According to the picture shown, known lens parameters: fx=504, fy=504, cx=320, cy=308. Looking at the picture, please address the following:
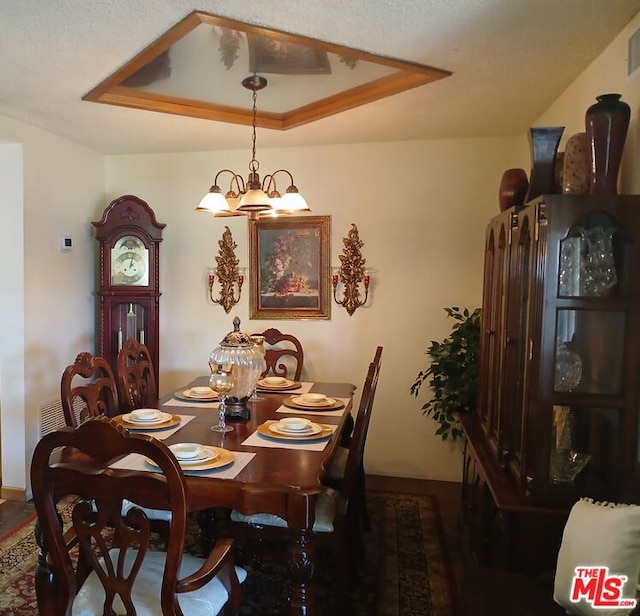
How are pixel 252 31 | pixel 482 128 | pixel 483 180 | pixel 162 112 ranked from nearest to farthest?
1. pixel 252 31
2. pixel 162 112
3. pixel 482 128
4. pixel 483 180

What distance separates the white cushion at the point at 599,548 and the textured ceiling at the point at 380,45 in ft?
5.52

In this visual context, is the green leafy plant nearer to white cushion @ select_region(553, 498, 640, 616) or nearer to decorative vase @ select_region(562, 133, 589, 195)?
decorative vase @ select_region(562, 133, 589, 195)

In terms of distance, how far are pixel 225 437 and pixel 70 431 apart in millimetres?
926

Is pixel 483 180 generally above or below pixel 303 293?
above

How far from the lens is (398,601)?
229 cm

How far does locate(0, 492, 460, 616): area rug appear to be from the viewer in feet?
7.34

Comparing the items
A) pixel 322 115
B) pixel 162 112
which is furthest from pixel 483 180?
pixel 162 112

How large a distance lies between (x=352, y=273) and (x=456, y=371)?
106 cm

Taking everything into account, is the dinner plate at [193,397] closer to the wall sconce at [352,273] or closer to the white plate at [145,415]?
the white plate at [145,415]

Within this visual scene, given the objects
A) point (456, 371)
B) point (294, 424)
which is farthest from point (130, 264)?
point (456, 371)

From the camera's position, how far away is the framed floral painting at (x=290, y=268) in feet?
12.4

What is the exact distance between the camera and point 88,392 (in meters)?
2.35

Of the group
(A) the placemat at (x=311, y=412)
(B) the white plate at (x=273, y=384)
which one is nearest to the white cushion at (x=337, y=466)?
(A) the placemat at (x=311, y=412)

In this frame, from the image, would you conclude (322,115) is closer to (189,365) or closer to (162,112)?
(162,112)
